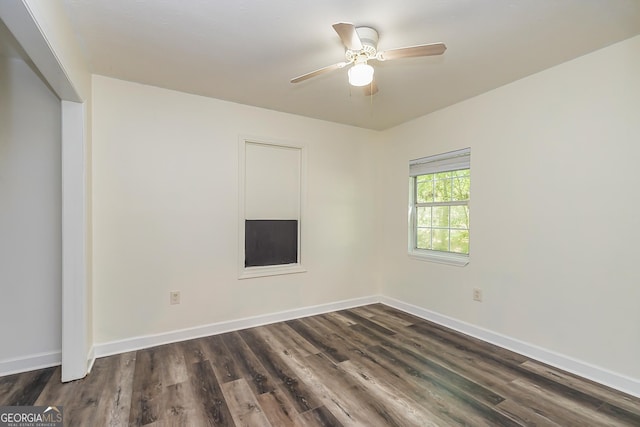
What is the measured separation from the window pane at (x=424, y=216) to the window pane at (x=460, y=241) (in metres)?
0.37

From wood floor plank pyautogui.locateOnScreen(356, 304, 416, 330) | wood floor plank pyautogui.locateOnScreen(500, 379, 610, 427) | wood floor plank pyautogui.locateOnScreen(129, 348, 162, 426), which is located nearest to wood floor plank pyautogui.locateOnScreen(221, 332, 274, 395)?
wood floor plank pyautogui.locateOnScreen(129, 348, 162, 426)

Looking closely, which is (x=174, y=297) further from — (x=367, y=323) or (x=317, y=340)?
(x=367, y=323)

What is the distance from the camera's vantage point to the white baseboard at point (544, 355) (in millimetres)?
2043

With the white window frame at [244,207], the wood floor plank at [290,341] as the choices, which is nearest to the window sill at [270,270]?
the white window frame at [244,207]

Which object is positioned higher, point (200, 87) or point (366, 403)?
point (200, 87)

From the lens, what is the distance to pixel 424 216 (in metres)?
3.70

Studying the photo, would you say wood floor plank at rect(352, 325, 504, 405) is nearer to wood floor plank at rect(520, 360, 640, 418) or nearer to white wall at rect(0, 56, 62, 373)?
wood floor plank at rect(520, 360, 640, 418)

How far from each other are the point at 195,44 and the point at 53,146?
4.75ft

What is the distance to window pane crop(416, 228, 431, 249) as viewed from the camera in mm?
3641

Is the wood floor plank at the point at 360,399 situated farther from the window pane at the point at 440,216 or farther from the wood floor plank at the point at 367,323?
the window pane at the point at 440,216

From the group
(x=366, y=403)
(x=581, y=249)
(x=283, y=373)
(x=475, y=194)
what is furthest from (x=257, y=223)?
(x=581, y=249)

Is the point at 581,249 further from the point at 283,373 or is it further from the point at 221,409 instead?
the point at 221,409

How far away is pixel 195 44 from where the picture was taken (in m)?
2.08

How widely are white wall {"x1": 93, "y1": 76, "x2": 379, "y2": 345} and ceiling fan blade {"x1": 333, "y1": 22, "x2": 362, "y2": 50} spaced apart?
175 cm
